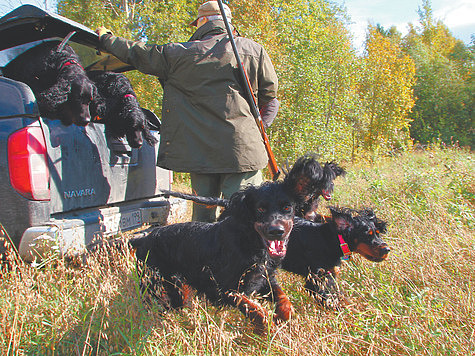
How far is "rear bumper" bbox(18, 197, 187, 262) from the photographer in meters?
2.75

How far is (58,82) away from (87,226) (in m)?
1.30

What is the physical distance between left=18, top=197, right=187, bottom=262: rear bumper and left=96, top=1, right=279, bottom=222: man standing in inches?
27.8

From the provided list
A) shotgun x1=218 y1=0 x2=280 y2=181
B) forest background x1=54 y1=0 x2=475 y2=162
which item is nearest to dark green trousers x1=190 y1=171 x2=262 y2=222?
shotgun x1=218 y1=0 x2=280 y2=181

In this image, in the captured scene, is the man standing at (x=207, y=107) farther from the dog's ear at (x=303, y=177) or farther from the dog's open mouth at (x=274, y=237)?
the dog's open mouth at (x=274, y=237)

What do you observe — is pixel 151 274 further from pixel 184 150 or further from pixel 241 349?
pixel 184 150

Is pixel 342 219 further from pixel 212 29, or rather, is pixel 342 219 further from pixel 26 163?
pixel 26 163

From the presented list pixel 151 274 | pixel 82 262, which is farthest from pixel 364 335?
pixel 82 262

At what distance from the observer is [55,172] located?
3.01 meters

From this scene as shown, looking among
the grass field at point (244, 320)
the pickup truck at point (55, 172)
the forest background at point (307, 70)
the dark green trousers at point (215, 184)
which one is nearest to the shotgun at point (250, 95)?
the dark green trousers at point (215, 184)

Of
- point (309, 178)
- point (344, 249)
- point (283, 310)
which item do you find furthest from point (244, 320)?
point (309, 178)

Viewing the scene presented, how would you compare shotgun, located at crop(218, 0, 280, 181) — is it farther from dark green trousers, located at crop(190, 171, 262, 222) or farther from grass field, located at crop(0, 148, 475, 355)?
grass field, located at crop(0, 148, 475, 355)

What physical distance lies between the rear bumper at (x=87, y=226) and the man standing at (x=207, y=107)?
0.71 m

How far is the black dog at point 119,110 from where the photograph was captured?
3.58 meters

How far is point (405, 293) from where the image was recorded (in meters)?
2.71
